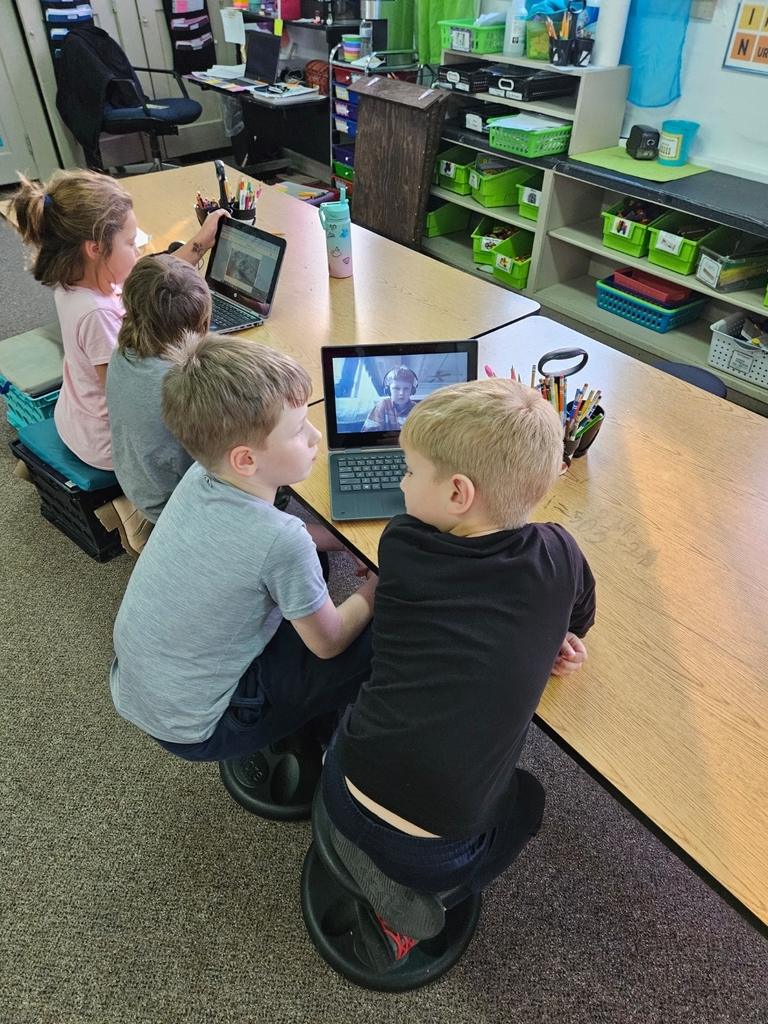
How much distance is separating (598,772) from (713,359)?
2393 mm

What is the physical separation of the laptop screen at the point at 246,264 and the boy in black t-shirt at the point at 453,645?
1093mm

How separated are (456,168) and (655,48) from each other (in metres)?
1.03

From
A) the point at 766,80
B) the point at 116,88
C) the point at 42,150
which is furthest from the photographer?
the point at 42,150

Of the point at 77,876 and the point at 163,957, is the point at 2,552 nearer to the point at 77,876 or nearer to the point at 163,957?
the point at 77,876

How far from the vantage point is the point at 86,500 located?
1907mm

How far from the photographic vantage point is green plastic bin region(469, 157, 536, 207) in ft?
11.0

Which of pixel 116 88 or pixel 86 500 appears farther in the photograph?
pixel 116 88

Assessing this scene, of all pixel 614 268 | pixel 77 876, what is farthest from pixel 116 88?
pixel 77 876

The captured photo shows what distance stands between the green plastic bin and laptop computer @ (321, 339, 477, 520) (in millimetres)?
2520

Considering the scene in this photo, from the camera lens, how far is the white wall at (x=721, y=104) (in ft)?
8.63

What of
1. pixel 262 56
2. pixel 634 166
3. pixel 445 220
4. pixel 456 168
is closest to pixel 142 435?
pixel 634 166

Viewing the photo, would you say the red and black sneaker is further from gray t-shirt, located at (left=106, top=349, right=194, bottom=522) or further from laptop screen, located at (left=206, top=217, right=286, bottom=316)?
laptop screen, located at (left=206, top=217, right=286, bottom=316)

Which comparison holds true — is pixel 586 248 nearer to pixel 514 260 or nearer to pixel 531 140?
pixel 514 260

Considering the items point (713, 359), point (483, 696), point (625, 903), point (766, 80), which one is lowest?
point (625, 903)
